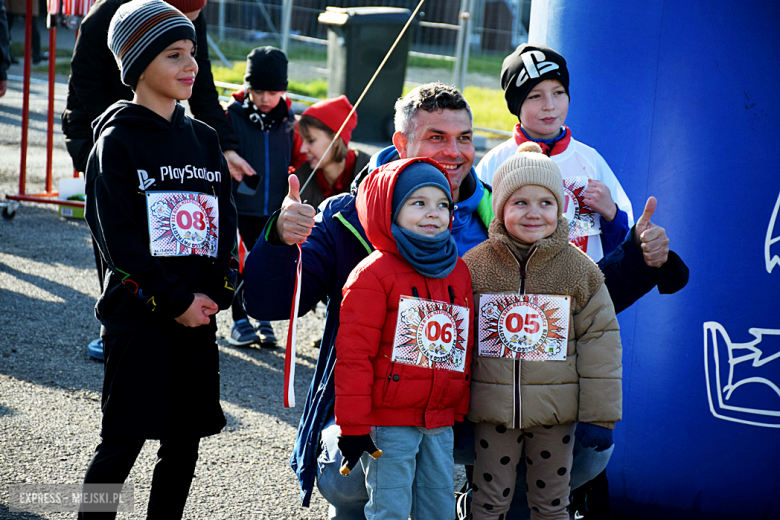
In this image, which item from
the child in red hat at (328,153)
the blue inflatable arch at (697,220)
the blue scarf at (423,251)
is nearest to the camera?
the blue scarf at (423,251)

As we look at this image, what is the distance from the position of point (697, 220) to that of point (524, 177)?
30.9 inches

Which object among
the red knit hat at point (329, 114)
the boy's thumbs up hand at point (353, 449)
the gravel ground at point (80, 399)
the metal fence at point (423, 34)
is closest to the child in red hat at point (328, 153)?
the red knit hat at point (329, 114)

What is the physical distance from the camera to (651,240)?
8.26 feet

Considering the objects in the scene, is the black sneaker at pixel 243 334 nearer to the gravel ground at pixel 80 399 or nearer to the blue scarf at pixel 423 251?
the gravel ground at pixel 80 399

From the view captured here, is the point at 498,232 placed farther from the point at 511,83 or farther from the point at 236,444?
the point at 236,444

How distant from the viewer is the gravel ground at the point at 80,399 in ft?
10.2

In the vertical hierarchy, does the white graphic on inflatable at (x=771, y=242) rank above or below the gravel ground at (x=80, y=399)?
above

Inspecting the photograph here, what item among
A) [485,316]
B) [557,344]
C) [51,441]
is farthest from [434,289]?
[51,441]

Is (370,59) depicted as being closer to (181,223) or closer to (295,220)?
(181,223)

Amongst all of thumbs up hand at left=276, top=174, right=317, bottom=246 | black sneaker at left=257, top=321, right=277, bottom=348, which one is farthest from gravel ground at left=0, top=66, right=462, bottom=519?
thumbs up hand at left=276, top=174, right=317, bottom=246

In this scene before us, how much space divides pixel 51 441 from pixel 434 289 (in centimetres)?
187

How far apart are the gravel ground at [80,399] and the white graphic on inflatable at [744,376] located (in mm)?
1107

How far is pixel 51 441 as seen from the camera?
337cm

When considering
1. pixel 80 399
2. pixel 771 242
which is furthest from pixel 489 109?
pixel 771 242
